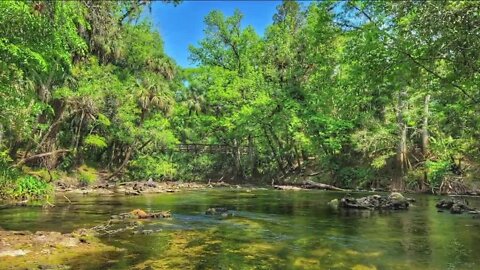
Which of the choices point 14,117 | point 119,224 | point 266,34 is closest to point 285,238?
point 119,224

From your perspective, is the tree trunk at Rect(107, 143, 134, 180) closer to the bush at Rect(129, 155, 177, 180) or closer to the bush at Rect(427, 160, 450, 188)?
the bush at Rect(129, 155, 177, 180)

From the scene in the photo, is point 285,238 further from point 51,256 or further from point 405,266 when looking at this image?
point 51,256

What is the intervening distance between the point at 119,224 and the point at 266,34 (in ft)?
112

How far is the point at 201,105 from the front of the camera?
47250mm

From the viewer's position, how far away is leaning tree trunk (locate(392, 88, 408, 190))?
3088 centimetres

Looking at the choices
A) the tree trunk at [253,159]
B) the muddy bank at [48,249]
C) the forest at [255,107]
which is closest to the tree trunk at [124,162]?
the forest at [255,107]

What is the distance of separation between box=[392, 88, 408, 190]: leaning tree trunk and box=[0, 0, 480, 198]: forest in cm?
10

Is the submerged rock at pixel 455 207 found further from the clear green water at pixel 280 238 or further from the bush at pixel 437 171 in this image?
the bush at pixel 437 171

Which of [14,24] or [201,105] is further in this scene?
[201,105]

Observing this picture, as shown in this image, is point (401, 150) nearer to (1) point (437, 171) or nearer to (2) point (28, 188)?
(1) point (437, 171)

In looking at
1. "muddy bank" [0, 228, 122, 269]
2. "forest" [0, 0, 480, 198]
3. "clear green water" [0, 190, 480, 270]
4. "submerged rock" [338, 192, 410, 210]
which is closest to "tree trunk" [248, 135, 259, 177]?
"forest" [0, 0, 480, 198]

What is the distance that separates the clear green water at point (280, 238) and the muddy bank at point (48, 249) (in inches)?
12.6

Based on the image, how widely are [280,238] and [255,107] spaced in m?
28.1

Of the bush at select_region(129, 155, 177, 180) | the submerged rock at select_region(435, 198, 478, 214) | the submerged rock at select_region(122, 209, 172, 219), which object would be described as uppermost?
the bush at select_region(129, 155, 177, 180)
